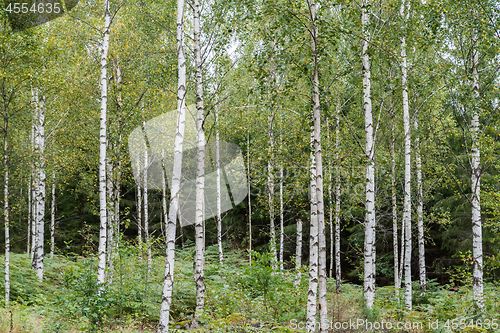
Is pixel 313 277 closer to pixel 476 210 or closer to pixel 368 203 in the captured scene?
pixel 368 203

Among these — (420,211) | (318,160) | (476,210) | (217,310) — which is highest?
(318,160)

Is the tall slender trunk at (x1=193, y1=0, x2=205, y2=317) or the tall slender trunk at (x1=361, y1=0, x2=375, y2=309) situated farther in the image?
the tall slender trunk at (x1=361, y1=0, x2=375, y2=309)

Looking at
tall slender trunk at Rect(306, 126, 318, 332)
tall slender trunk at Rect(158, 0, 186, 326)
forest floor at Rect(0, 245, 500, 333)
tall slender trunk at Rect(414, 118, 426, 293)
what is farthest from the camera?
tall slender trunk at Rect(414, 118, 426, 293)

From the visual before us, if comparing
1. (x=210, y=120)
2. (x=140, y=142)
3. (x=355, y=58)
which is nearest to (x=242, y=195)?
(x=210, y=120)

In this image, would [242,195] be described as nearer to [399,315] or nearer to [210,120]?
[210,120]

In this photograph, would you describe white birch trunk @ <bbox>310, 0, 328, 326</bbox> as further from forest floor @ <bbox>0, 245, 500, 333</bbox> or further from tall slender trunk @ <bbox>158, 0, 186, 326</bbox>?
tall slender trunk @ <bbox>158, 0, 186, 326</bbox>

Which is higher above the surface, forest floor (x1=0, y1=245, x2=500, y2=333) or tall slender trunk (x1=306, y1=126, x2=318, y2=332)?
tall slender trunk (x1=306, y1=126, x2=318, y2=332)

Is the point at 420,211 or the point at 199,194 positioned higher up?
the point at 199,194

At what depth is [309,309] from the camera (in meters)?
5.85

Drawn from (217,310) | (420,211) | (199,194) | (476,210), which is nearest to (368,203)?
(476,210)

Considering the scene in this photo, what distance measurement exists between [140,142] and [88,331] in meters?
8.87

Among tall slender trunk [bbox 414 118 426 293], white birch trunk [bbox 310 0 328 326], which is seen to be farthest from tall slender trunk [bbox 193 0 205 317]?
tall slender trunk [bbox 414 118 426 293]

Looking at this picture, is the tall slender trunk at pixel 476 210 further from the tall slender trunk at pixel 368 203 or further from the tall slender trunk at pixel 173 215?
the tall slender trunk at pixel 173 215

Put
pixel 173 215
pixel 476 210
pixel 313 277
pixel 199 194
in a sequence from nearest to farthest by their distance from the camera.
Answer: pixel 173 215 → pixel 313 277 → pixel 199 194 → pixel 476 210
